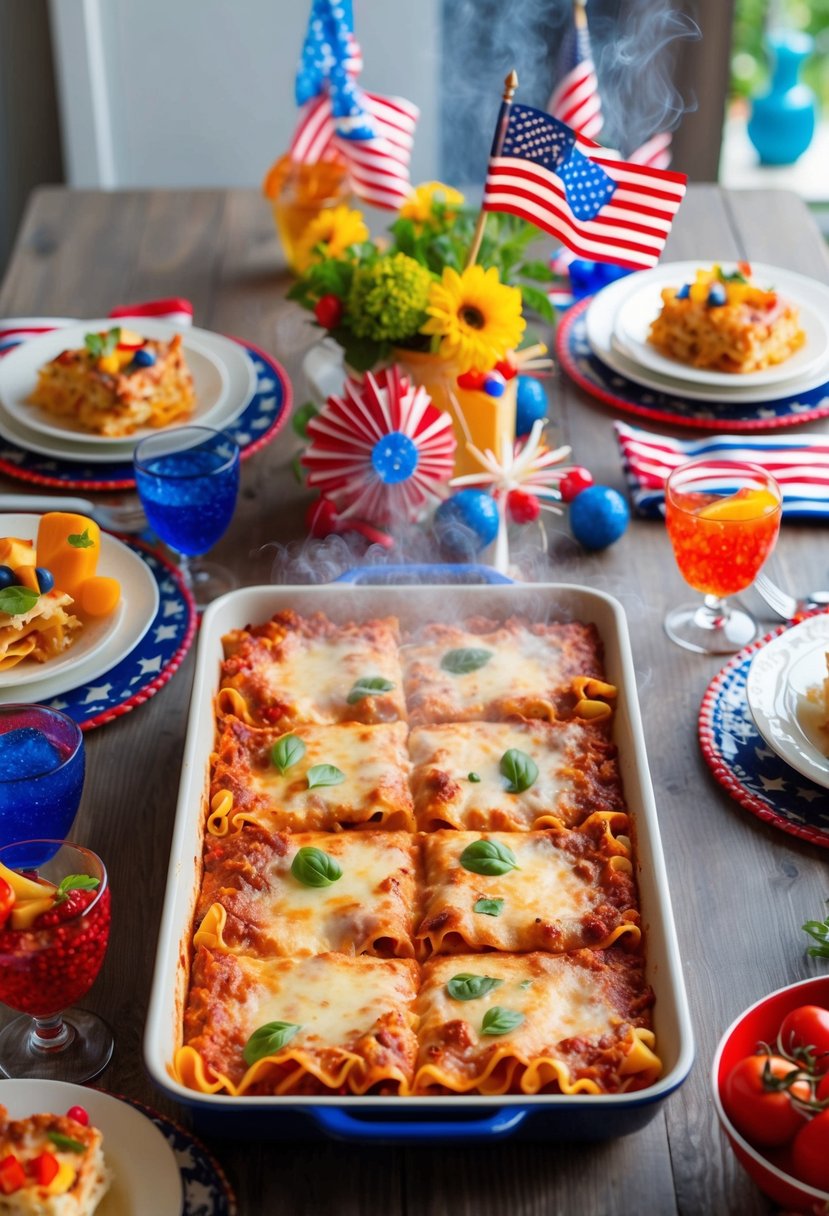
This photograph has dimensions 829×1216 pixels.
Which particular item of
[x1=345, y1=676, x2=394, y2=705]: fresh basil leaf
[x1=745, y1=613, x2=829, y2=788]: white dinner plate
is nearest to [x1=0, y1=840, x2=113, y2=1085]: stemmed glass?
[x1=345, y1=676, x2=394, y2=705]: fresh basil leaf

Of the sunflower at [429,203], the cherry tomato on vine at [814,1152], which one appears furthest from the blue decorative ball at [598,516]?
the cherry tomato on vine at [814,1152]

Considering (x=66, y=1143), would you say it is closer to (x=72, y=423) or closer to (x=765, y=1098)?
(x=765, y=1098)

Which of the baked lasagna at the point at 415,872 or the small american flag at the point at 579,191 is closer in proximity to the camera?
the baked lasagna at the point at 415,872

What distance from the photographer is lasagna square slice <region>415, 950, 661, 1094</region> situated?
123 cm

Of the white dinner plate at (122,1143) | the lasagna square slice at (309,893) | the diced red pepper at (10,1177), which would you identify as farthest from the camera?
the lasagna square slice at (309,893)

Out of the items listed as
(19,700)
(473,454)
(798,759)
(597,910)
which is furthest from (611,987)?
(473,454)

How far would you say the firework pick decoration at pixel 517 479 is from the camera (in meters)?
2.17

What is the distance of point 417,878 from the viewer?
1502 mm

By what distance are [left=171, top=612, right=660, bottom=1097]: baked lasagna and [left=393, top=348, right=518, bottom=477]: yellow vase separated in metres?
0.45

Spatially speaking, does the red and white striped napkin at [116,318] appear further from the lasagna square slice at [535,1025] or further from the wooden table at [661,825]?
the lasagna square slice at [535,1025]

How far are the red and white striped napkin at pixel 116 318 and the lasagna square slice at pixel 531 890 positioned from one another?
1.48 metres

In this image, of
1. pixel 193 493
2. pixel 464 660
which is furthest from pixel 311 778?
pixel 193 493

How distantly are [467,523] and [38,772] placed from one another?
81cm

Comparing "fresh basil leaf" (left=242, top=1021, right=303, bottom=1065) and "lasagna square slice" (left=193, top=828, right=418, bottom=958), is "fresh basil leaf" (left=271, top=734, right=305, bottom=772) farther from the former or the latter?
"fresh basil leaf" (left=242, top=1021, right=303, bottom=1065)
